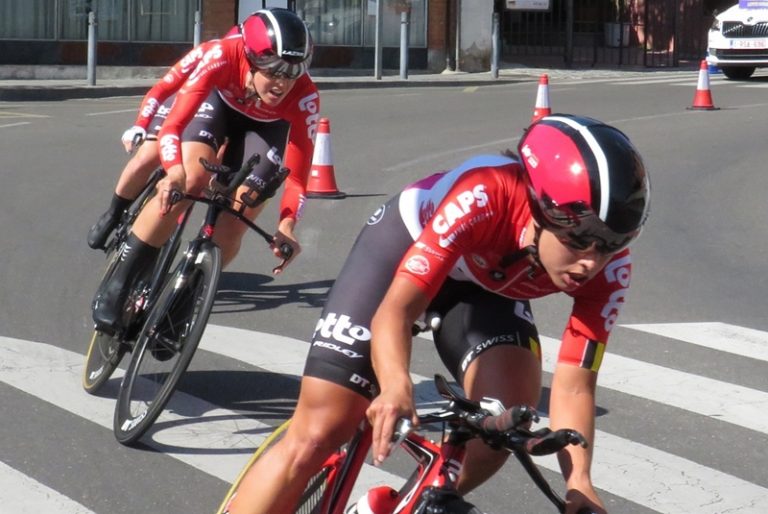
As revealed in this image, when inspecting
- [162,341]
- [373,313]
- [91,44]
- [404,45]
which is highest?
[404,45]

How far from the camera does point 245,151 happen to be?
7391 millimetres

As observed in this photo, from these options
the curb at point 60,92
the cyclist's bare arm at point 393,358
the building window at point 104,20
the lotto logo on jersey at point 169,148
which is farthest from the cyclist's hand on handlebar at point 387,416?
the building window at point 104,20

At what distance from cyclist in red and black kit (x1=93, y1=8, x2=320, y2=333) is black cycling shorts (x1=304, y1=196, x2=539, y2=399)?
1850 millimetres

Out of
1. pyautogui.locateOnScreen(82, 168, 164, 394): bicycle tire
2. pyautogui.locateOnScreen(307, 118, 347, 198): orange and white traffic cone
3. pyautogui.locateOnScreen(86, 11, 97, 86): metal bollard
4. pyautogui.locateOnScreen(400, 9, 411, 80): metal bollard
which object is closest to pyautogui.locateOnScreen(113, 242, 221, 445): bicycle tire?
pyautogui.locateOnScreen(82, 168, 164, 394): bicycle tire

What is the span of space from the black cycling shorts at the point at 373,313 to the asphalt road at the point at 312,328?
1357 mm

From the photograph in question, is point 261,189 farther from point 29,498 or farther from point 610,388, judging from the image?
point 610,388

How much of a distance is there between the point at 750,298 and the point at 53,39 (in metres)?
20.9

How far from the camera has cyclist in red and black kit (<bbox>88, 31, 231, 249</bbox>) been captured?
776 cm

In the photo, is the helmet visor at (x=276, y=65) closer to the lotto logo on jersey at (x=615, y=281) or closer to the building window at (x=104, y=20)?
the lotto logo on jersey at (x=615, y=281)

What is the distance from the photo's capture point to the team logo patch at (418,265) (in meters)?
3.59

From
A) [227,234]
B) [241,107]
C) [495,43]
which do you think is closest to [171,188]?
[227,234]

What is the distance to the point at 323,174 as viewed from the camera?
1315 centimetres

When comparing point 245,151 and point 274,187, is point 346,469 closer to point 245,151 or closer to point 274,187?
point 274,187

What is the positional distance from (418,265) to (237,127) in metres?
4.00
